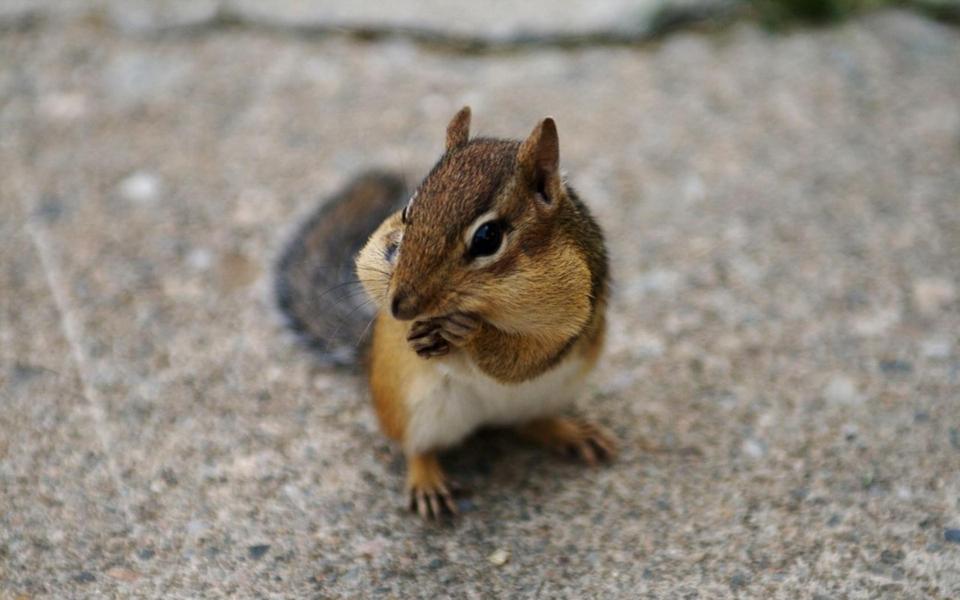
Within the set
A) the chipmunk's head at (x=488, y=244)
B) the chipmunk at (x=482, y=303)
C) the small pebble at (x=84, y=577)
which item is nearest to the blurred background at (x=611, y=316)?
the small pebble at (x=84, y=577)

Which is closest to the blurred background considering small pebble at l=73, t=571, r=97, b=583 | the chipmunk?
small pebble at l=73, t=571, r=97, b=583

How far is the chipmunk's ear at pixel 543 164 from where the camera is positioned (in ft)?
5.45

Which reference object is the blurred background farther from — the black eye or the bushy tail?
the black eye

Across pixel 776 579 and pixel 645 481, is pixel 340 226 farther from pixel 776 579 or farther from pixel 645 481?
pixel 776 579

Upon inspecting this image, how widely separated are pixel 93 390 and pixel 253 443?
0.36 meters

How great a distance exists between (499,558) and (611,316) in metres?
0.72

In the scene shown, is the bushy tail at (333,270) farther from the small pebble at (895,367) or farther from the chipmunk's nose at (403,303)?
the small pebble at (895,367)

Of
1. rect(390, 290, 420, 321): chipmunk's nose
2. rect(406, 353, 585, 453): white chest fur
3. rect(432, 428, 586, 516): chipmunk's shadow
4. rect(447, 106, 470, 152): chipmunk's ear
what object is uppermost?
rect(447, 106, 470, 152): chipmunk's ear

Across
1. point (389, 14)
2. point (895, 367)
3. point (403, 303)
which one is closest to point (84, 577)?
point (403, 303)

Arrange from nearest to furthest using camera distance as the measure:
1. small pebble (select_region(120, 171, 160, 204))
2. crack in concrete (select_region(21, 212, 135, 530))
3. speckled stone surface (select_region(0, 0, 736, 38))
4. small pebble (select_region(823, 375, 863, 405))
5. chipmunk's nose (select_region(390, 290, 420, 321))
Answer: chipmunk's nose (select_region(390, 290, 420, 321)), crack in concrete (select_region(21, 212, 135, 530)), small pebble (select_region(823, 375, 863, 405)), small pebble (select_region(120, 171, 160, 204)), speckled stone surface (select_region(0, 0, 736, 38))

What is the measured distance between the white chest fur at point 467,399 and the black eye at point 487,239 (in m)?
0.24

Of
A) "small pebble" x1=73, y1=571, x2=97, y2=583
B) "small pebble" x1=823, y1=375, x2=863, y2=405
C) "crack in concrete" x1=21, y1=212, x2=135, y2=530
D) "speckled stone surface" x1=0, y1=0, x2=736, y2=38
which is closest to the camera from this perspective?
"small pebble" x1=73, y1=571, x2=97, y2=583

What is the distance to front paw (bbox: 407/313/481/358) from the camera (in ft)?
5.46

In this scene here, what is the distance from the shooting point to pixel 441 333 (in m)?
1.68
